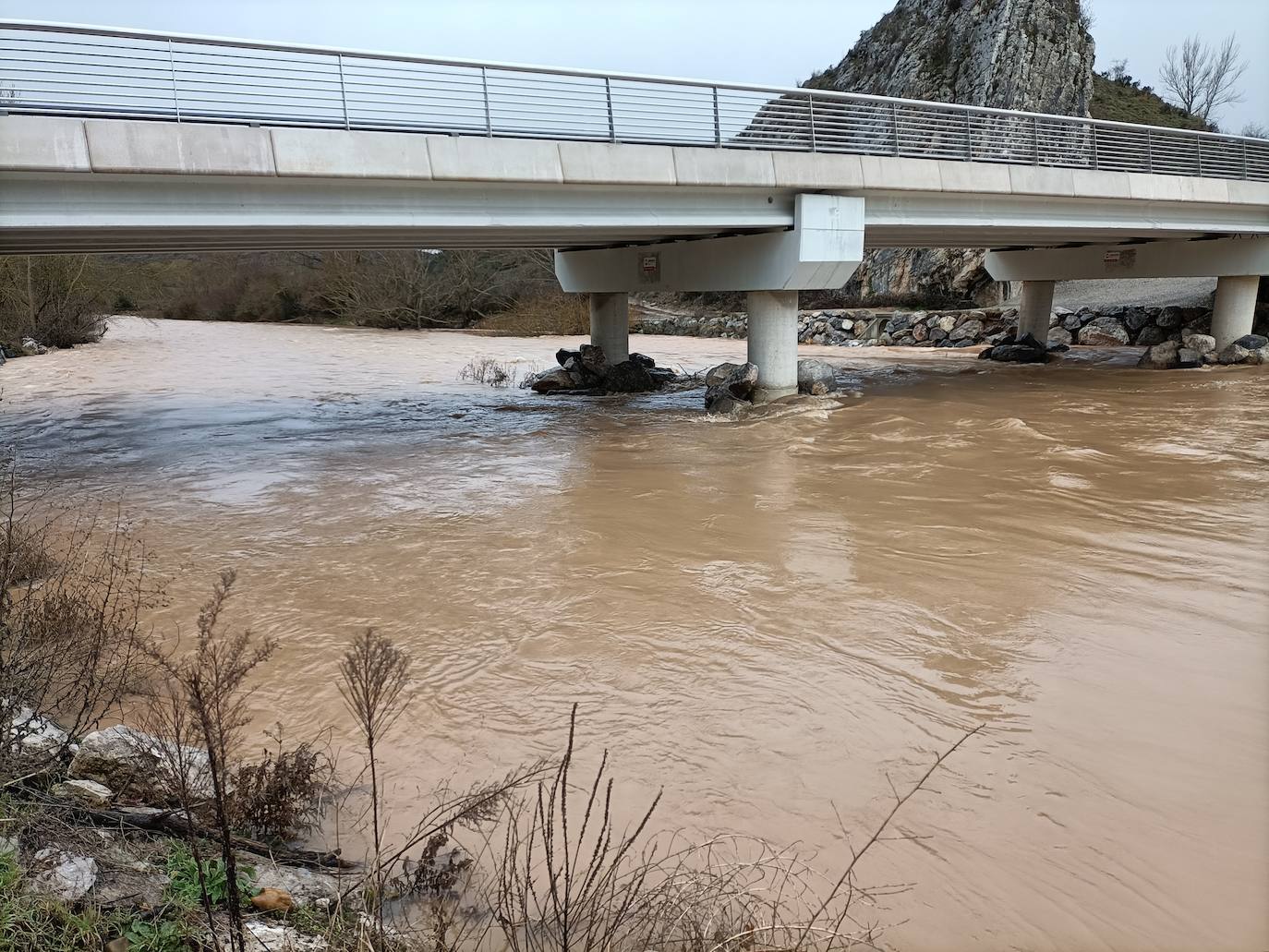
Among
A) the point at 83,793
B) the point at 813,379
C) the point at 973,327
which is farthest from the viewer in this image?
the point at 973,327

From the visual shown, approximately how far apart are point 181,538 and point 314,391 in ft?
43.8

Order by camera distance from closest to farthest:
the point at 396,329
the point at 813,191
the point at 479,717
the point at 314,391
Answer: the point at 479,717
the point at 813,191
the point at 314,391
the point at 396,329

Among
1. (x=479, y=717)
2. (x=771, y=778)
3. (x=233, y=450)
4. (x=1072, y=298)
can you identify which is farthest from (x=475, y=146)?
(x=1072, y=298)

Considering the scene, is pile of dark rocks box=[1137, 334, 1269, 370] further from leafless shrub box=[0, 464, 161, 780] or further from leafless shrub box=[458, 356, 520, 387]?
leafless shrub box=[0, 464, 161, 780]

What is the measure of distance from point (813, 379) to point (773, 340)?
1663 mm

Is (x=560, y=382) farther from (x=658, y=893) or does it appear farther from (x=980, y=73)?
(x=980, y=73)

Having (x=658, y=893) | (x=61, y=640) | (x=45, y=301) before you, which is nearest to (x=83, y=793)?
(x=61, y=640)

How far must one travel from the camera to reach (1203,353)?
23.8m

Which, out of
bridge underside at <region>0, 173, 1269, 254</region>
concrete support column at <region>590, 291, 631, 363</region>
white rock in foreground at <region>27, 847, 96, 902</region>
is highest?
bridge underside at <region>0, 173, 1269, 254</region>

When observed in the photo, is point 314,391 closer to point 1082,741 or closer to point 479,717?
point 479,717

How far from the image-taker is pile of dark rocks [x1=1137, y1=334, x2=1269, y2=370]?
76.9 ft

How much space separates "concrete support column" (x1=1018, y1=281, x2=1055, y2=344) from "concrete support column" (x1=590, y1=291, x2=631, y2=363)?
12.2 metres

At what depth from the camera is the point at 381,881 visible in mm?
3162

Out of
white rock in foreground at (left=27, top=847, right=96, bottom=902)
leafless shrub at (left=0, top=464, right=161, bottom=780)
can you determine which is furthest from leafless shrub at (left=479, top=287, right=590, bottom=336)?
white rock in foreground at (left=27, top=847, right=96, bottom=902)
